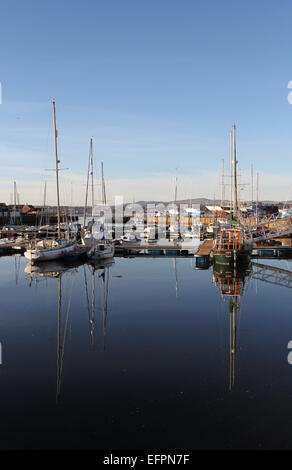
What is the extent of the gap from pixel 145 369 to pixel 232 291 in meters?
14.5

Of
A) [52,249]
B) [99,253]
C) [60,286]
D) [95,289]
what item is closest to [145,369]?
[95,289]

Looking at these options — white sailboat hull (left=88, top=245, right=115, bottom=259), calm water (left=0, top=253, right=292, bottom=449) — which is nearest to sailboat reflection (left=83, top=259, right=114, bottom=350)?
calm water (left=0, top=253, right=292, bottom=449)

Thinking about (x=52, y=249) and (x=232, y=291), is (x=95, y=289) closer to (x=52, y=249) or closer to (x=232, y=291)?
(x=232, y=291)

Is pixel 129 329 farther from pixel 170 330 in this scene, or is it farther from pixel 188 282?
pixel 188 282

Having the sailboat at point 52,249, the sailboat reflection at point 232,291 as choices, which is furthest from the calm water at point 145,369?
the sailboat at point 52,249

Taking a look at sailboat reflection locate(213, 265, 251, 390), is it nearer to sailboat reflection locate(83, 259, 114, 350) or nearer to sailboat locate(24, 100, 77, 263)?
sailboat reflection locate(83, 259, 114, 350)

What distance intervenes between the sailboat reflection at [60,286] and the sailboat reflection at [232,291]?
20.2 ft

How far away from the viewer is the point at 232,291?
2700 centimetres

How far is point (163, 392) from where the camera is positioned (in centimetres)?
1209

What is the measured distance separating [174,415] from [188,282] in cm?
2035

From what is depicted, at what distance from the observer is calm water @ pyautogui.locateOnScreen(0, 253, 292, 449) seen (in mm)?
9977

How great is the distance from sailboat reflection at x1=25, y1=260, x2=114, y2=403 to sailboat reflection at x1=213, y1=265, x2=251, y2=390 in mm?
6169

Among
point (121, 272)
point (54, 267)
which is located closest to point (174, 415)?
point (121, 272)

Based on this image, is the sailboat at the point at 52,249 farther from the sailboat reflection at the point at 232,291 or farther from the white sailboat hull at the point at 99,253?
the sailboat reflection at the point at 232,291
